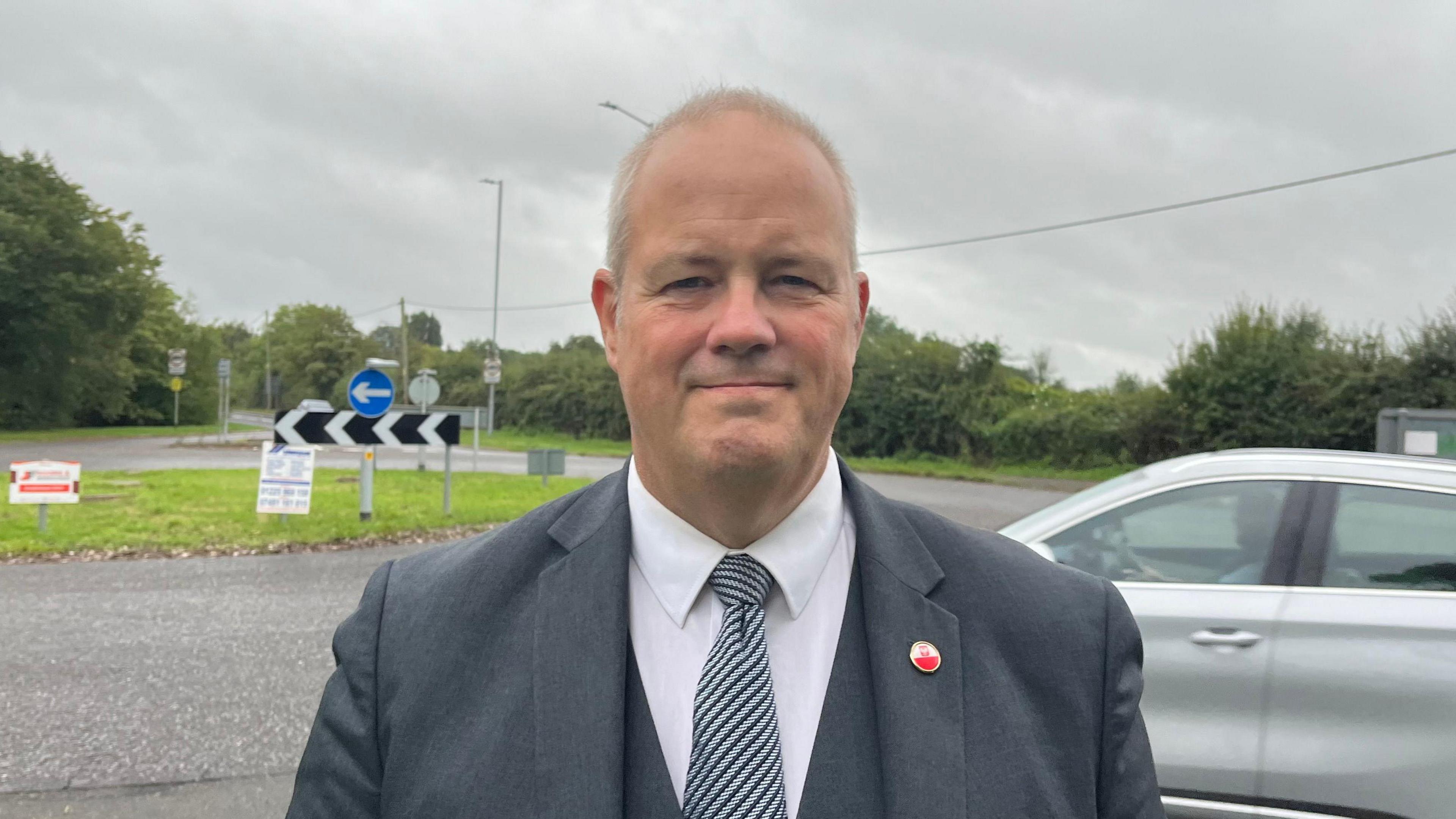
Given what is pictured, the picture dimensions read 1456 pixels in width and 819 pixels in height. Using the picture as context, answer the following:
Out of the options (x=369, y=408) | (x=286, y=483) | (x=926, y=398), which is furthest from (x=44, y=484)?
(x=926, y=398)

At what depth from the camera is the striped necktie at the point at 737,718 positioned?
52.9 inches

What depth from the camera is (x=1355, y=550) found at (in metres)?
3.88

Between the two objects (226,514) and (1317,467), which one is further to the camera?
(226,514)

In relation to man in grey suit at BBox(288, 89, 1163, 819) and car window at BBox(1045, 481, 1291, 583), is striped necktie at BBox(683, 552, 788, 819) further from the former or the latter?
car window at BBox(1045, 481, 1291, 583)

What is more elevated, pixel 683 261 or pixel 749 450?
pixel 683 261

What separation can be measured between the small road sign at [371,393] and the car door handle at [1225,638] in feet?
36.3

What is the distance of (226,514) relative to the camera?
13969 mm

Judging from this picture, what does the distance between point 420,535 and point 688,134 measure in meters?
11.9

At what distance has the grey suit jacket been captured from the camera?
1.33 metres

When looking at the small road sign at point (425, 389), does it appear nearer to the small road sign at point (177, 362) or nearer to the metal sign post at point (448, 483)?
the metal sign post at point (448, 483)

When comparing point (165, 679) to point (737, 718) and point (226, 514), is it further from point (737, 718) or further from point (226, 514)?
point (226, 514)

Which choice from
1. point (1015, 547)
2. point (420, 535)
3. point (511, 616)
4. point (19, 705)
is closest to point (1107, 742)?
point (1015, 547)

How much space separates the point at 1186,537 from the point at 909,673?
359 cm

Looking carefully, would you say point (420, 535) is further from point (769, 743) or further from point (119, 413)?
A: point (119, 413)
